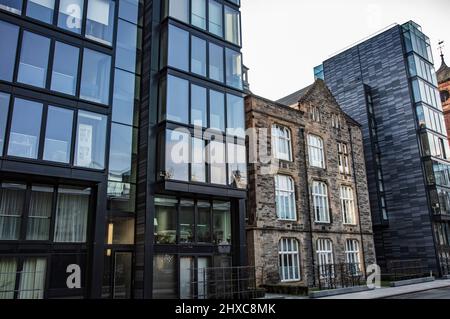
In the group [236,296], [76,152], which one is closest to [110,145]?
[76,152]

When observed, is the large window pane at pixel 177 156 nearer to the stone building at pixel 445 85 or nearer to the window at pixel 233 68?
the window at pixel 233 68

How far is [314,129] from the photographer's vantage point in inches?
1054

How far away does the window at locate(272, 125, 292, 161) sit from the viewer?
23.9m

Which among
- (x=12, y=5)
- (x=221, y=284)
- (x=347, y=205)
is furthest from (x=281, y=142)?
(x=12, y=5)

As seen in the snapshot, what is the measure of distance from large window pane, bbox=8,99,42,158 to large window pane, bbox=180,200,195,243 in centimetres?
666

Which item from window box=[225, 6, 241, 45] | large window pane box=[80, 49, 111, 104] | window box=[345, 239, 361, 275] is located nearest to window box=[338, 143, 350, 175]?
window box=[345, 239, 361, 275]

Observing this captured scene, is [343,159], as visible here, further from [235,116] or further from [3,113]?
[3,113]

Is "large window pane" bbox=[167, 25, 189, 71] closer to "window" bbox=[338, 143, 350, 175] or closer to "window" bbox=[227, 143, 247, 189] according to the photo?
"window" bbox=[227, 143, 247, 189]

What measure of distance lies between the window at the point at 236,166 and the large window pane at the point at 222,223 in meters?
1.33

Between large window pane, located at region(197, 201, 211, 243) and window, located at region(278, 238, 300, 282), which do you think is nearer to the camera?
large window pane, located at region(197, 201, 211, 243)

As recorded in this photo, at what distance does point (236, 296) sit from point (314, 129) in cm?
1436

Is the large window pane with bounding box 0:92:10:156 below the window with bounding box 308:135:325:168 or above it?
below

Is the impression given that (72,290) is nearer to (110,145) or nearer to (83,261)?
(83,261)

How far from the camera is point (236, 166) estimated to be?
1819 cm
